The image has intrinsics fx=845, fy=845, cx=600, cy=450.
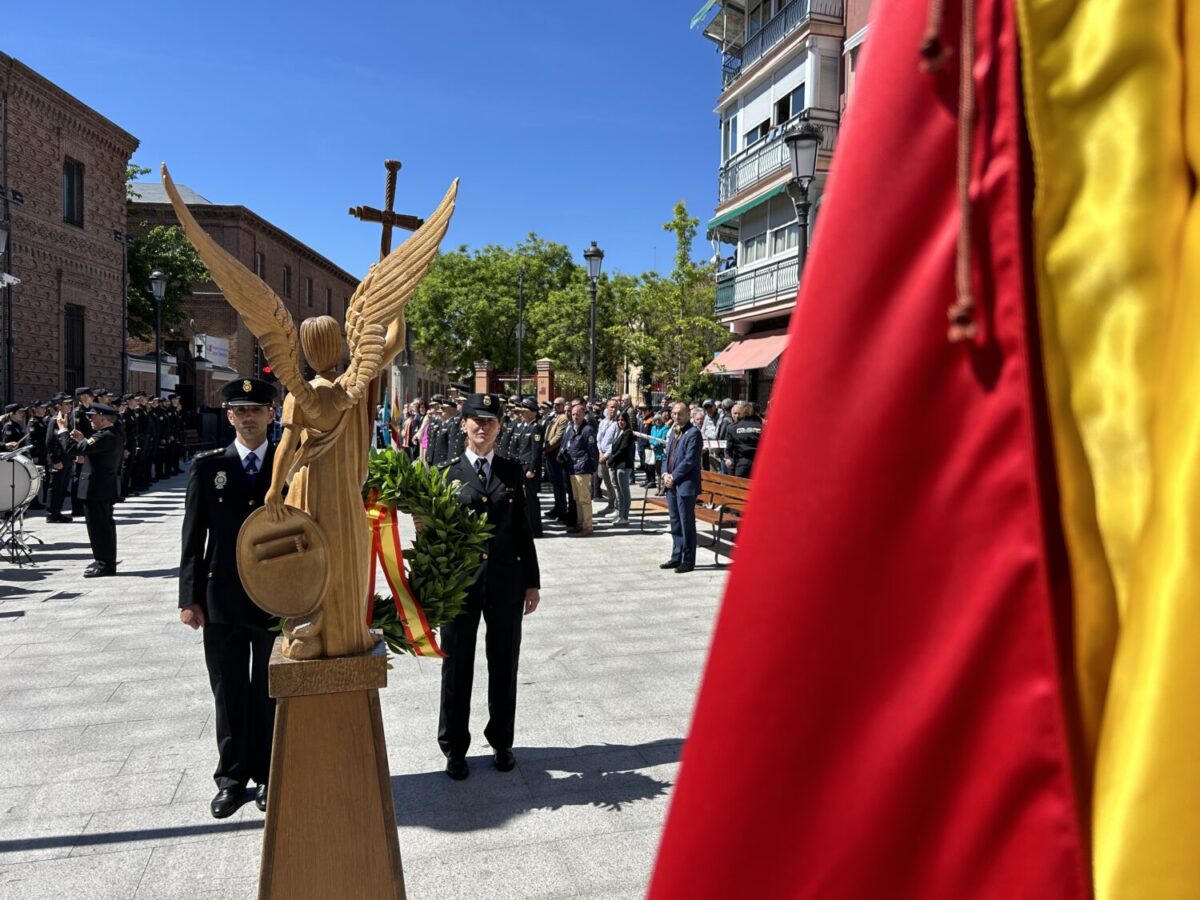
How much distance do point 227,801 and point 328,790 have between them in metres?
1.71

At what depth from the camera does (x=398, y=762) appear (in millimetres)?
4977

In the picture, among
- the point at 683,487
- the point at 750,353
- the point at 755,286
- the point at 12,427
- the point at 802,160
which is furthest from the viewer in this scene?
the point at 755,286

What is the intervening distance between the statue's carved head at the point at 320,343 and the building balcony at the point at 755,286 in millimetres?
19601

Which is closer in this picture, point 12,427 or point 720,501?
point 720,501

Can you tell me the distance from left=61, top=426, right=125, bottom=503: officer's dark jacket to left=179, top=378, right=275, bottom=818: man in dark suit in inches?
268

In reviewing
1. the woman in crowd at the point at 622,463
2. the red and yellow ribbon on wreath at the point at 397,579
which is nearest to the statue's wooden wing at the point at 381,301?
the red and yellow ribbon on wreath at the point at 397,579

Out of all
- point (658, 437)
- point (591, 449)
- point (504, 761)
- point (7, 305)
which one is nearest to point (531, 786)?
point (504, 761)

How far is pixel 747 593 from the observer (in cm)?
62

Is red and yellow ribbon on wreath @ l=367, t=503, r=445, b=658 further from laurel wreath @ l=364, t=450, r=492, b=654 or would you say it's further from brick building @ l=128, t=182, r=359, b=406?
brick building @ l=128, t=182, r=359, b=406

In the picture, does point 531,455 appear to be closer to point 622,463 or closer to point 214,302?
point 622,463

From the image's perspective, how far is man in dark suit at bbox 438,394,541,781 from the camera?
→ 4.79 metres

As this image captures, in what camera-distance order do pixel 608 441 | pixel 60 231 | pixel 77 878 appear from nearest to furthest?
pixel 77 878, pixel 608 441, pixel 60 231

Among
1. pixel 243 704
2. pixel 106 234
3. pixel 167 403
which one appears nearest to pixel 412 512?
pixel 243 704

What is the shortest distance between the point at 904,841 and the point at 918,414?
1.01ft
